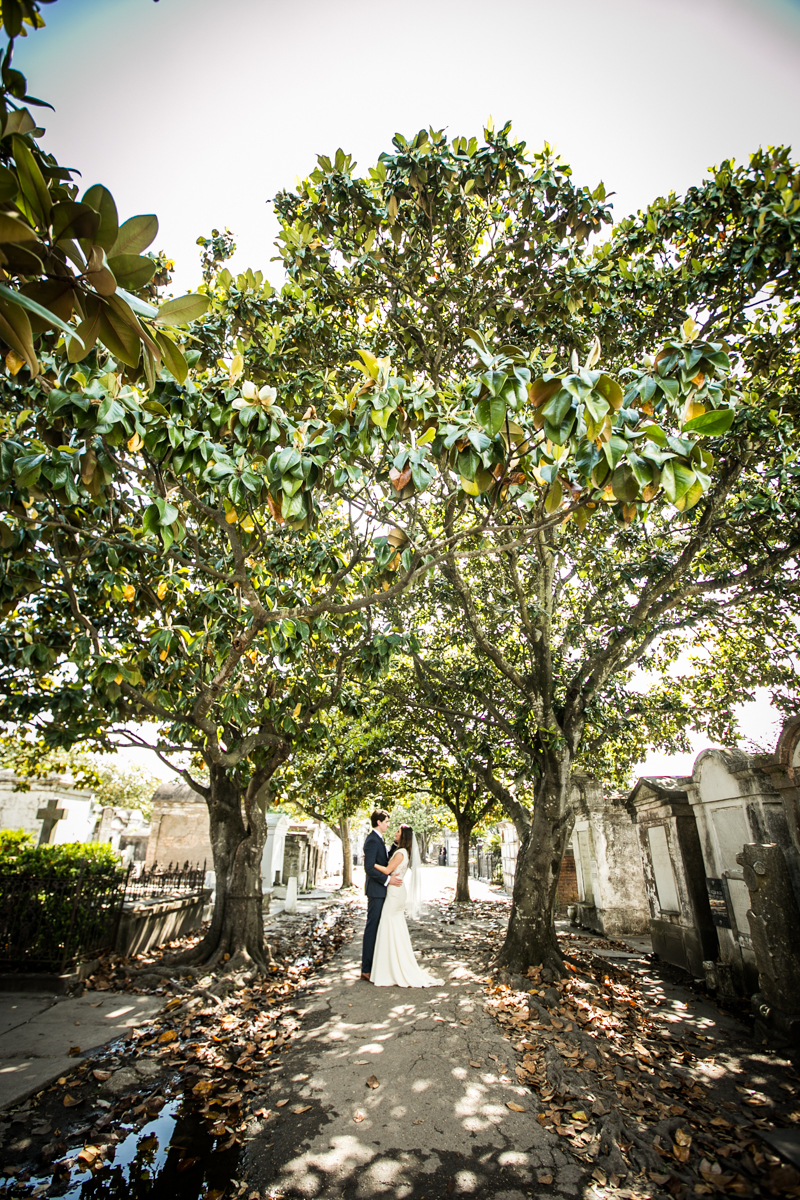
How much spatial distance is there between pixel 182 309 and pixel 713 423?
2282mm

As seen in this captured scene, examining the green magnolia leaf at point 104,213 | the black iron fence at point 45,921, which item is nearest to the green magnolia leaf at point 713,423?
the green magnolia leaf at point 104,213

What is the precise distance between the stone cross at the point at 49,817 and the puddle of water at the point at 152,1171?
11.5 meters

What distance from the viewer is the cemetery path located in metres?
4.52

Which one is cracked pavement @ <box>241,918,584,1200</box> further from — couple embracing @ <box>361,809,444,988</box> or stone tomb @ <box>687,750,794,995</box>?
stone tomb @ <box>687,750,794,995</box>

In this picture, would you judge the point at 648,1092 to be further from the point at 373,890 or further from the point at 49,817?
the point at 49,817

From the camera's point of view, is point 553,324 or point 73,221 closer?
point 73,221

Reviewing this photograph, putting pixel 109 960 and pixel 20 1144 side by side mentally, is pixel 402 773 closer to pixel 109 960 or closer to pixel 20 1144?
pixel 109 960

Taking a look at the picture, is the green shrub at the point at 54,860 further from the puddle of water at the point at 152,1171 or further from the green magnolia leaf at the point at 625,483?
the green magnolia leaf at the point at 625,483

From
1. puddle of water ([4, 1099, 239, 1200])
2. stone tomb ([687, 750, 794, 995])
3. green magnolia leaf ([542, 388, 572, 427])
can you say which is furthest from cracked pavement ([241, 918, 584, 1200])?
green magnolia leaf ([542, 388, 572, 427])

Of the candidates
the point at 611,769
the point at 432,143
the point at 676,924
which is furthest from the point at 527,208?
the point at 611,769

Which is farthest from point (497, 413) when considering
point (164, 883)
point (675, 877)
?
point (164, 883)

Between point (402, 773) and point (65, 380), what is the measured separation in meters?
16.8

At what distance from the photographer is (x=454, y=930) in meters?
13.5

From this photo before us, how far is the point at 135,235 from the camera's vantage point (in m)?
1.71
